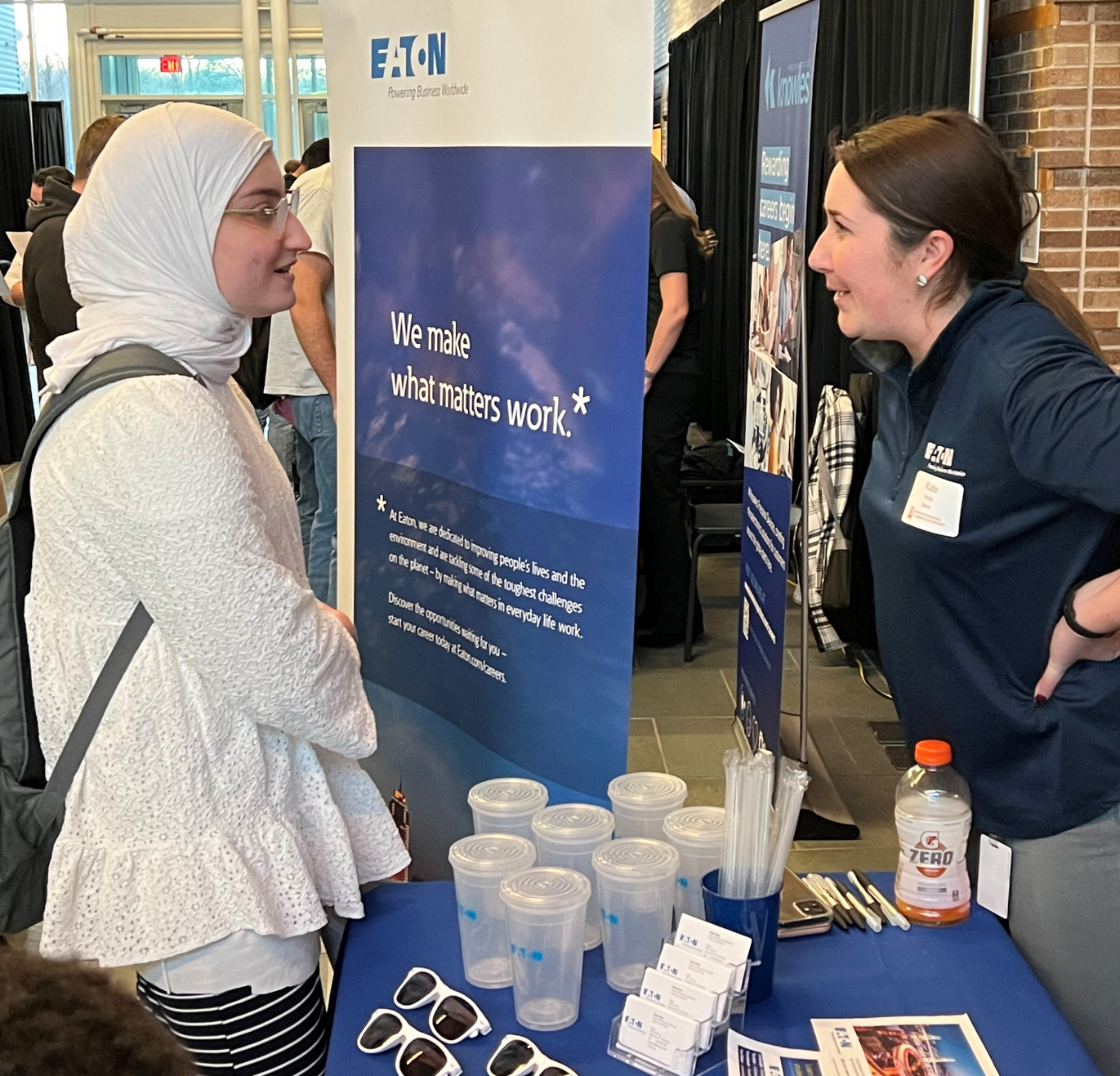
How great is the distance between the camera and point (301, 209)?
390 centimetres

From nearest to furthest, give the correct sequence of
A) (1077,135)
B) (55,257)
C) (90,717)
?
(90,717) → (1077,135) → (55,257)

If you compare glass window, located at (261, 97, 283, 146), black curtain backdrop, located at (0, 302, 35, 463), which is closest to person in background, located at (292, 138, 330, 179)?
black curtain backdrop, located at (0, 302, 35, 463)

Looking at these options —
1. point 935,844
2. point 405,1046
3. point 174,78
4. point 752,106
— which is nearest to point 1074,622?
point 935,844

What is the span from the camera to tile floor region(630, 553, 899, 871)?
11.4 feet

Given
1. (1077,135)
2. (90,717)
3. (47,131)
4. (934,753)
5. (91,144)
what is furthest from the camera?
(47,131)

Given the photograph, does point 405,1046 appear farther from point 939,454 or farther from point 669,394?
point 669,394

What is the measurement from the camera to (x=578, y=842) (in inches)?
65.3

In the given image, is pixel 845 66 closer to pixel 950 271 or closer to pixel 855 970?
pixel 950 271

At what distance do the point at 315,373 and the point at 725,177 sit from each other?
3674mm

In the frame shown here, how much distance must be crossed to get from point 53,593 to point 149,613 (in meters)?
0.13

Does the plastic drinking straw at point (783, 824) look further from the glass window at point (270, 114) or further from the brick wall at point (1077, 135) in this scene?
the glass window at point (270, 114)

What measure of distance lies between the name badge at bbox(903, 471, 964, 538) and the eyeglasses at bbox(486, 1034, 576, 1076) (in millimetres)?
796

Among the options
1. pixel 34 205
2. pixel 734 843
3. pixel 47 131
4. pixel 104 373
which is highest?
pixel 47 131

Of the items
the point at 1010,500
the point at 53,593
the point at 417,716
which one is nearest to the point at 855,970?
the point at 1010,500
